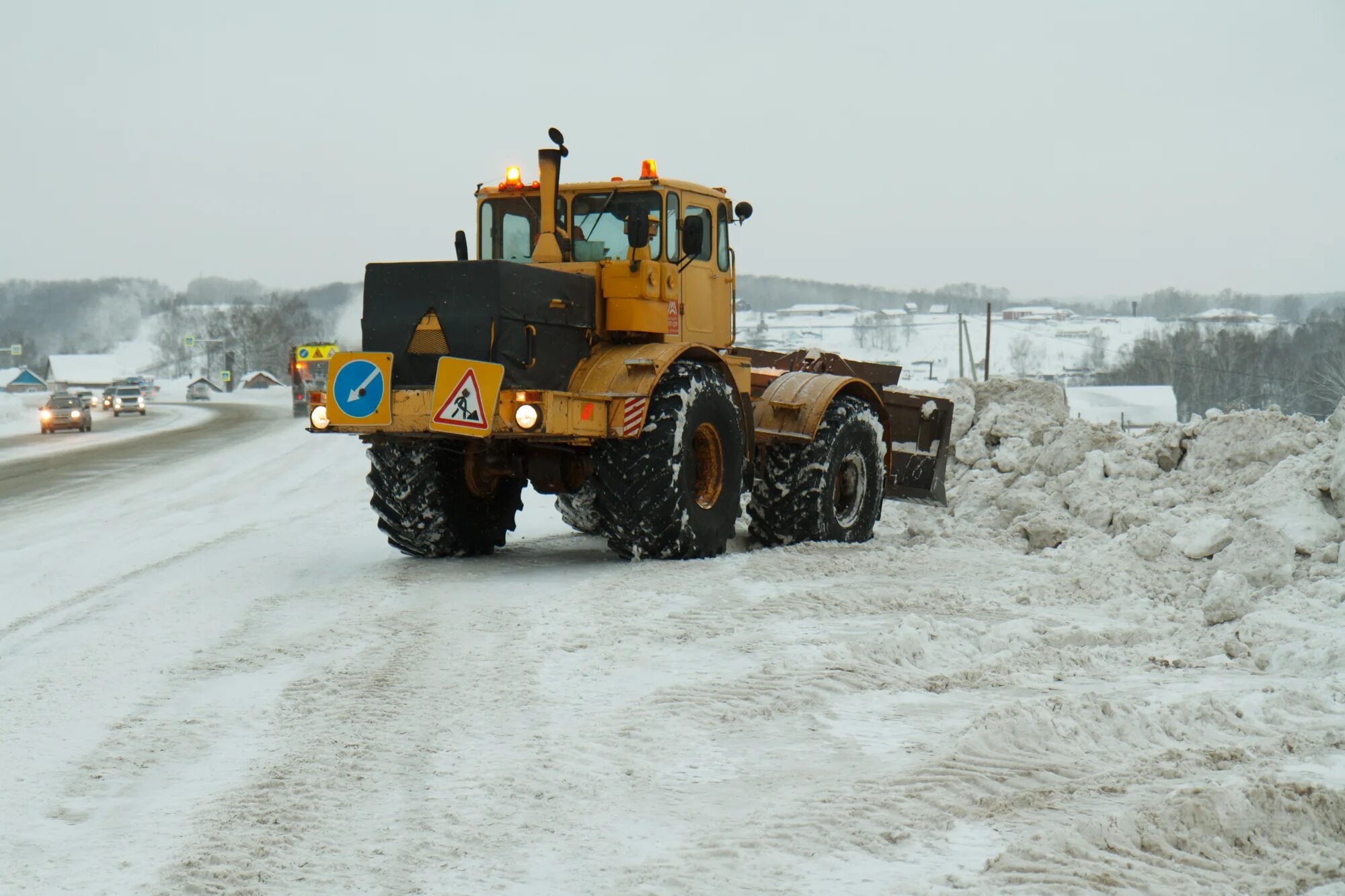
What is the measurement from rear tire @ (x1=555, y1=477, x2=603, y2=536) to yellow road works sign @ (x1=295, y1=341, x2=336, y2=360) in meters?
39.8

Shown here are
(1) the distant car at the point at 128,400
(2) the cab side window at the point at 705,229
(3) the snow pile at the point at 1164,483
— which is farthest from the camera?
(1) the distant car at the point at 128,400

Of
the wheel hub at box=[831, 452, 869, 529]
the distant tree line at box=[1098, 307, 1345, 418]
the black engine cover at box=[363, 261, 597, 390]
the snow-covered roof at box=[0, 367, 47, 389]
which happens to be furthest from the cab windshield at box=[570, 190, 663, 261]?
the snow-covered roof at box=[0, 367, 47, 389]

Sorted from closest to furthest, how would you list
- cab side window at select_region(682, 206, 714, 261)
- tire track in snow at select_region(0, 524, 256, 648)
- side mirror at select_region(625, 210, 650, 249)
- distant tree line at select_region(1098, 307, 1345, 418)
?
tire track in snow at select_region(0, 524, 256, 648), side mirror at select_region(625, 210, 650, 249), cab side window at select_region(682, 206, 714, 261), distant tree line at select_region(1098, 307, 1345, 418)

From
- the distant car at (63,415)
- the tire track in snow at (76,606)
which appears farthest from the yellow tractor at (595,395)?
the distant car at (63,415)

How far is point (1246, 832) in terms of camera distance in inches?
161

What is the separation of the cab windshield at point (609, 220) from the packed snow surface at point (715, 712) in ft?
7.65

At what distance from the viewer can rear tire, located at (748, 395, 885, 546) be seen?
37.1 ft

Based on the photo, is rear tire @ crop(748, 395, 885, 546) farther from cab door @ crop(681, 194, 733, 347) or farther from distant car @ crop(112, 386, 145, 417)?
distant car @ crop(112, 386, 145, 417)

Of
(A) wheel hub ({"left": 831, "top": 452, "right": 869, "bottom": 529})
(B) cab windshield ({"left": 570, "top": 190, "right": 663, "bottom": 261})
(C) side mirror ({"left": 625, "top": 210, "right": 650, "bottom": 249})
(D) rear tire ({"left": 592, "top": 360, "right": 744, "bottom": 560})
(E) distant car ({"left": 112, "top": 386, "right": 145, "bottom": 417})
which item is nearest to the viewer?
(D) rear tire ({"left": 592, "top": 360, "right": 744, "bottom": 560})

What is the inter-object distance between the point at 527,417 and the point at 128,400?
2326 inches

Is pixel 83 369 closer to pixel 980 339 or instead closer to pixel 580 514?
pixel 980 339

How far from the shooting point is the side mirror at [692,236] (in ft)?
34.3

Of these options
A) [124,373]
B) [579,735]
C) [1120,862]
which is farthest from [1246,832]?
[124,373]

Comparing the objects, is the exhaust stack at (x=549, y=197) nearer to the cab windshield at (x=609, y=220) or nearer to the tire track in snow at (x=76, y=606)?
the cab windshield at (x=609, y=220)
